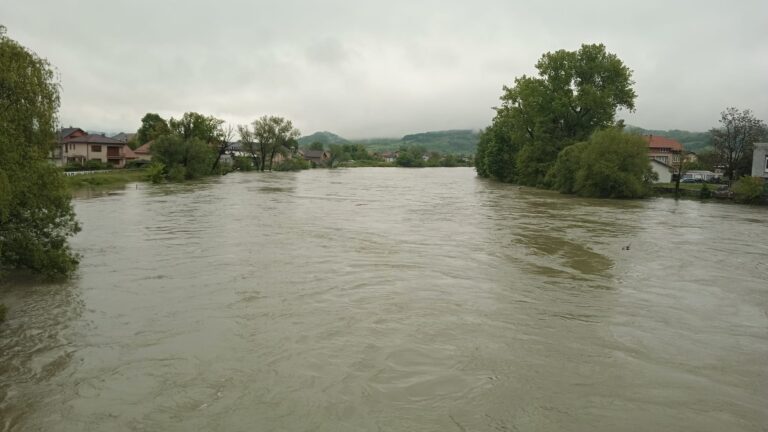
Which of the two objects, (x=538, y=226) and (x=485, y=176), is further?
(x=485, y=176)

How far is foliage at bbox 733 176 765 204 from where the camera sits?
126 ft

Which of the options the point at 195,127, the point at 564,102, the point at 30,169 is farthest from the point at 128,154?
the point at 30,169

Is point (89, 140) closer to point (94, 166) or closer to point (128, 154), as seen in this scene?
point (128, 154)

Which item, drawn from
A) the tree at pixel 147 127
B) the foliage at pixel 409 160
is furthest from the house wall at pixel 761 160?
the foliage at pixel 409 160

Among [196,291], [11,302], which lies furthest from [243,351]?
[11,302]

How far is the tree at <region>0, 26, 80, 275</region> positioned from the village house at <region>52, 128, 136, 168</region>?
74.2m

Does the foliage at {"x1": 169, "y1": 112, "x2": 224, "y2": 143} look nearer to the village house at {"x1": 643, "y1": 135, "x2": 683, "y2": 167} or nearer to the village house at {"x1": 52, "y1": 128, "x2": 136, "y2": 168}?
the village house at {"x1": 52, "y1": 128, "x2": 136, "y2": 168}

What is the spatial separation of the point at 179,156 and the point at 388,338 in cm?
6171

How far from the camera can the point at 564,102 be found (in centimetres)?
5212

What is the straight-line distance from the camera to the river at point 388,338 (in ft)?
22.7

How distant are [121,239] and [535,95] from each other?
149ft

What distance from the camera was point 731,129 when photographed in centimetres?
5462

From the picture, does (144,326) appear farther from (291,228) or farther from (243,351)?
(291,228)

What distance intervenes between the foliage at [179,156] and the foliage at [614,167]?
151ft
